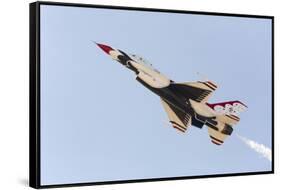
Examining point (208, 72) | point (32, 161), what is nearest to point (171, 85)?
point (208, 72)

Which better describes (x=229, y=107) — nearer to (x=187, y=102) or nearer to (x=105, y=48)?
(x=187, y=102)

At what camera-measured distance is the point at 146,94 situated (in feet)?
22.9

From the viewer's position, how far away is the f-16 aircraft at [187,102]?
6.96 metres

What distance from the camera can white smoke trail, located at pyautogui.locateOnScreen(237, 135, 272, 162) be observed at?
756 centimetres

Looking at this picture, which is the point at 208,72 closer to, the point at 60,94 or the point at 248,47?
the point at 248,47

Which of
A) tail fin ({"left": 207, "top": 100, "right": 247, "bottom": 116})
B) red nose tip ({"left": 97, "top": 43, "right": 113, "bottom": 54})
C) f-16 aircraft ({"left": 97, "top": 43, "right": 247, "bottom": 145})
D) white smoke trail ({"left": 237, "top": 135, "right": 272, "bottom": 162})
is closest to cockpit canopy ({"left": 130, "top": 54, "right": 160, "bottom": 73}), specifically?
f-16 aircraft ({"left": 97, "top": 43, "right": 247, "bottom": 145})

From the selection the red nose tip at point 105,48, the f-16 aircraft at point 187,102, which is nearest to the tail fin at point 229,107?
the f-16 aircraft at point 187,102

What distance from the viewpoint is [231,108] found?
294 inches

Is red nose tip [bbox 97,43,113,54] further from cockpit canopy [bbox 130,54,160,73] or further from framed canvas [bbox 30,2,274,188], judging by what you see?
cockpit canopy [bbox 130,54,160,73]

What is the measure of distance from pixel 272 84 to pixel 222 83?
627 mm

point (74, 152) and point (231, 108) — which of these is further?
point (231, 108)

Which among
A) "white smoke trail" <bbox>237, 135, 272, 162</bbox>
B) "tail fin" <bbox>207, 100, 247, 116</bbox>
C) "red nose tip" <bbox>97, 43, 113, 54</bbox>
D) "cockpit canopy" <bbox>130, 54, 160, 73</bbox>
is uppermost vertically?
"red nose tip" <bbox>97, 43, 113, 54</bbox>

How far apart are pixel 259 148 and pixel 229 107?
559 mm

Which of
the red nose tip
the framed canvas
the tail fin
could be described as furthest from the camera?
the tail fin
